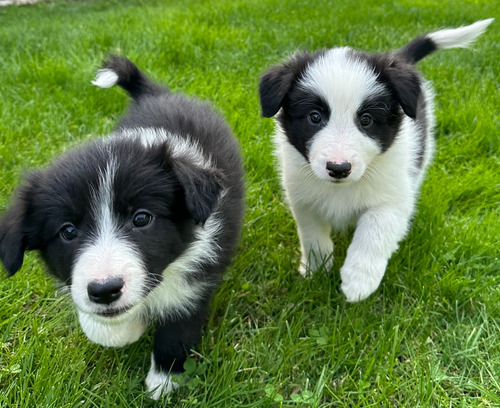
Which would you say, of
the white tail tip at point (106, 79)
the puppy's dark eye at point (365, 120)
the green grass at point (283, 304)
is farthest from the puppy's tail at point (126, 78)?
the puppy's dark eye at point (365, 120)

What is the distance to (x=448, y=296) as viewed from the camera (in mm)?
2410

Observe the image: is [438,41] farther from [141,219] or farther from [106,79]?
[141,219]

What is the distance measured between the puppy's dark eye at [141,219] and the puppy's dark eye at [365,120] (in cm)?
107

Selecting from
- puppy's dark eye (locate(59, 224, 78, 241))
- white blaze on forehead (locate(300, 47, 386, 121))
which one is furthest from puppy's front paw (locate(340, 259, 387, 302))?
puppy's dark eye (locate(59, 224, 78, 241))

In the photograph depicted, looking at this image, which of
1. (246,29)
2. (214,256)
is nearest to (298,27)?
(246,29)

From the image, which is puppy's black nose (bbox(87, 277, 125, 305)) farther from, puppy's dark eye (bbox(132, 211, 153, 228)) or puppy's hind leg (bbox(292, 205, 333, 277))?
puppy's hind leg (bbox(292, 205, 333, 277))

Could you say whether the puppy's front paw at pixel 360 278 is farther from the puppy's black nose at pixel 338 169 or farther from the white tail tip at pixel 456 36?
the white tail tip at pixel 456 36

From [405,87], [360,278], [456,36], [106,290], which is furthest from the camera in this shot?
[456,36]

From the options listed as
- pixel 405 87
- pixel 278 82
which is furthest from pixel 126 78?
pixel 405 87

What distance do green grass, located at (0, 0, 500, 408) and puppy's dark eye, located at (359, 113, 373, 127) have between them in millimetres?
751

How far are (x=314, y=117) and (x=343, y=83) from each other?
0.20m

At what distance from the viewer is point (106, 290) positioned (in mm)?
1502

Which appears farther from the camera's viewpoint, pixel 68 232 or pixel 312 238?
pixel 312 238

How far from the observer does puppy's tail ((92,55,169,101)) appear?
9.07ft
